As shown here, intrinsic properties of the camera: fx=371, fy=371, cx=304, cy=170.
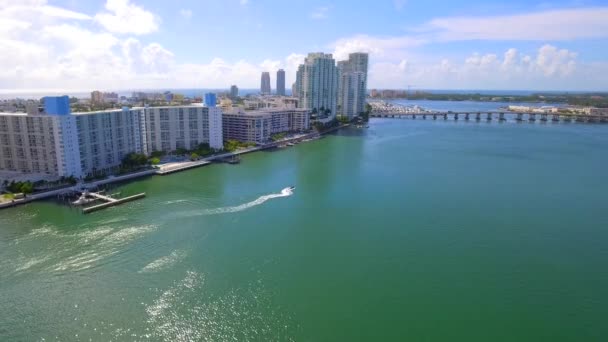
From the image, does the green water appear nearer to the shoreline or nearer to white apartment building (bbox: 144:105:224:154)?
the shoreline

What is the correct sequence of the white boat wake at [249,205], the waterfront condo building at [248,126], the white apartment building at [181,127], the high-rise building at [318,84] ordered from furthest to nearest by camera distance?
1. the high-rise building at [318,84]
2. the waterfront condo building at [248,126]
3. the white apartment building at [181,127]
4. the white boat wake at [249,205]

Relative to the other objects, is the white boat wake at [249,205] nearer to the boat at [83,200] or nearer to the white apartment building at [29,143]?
the boat at [83,200]

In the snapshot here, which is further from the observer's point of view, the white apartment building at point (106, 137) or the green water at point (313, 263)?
the white apartment building at point (106, 137)

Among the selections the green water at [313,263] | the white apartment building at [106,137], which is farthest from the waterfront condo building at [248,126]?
the green water at [313,263]

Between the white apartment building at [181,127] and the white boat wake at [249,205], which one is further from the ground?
the white apartment building at [181,127]

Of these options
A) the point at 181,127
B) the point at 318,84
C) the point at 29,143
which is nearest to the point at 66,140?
the point at 29,143

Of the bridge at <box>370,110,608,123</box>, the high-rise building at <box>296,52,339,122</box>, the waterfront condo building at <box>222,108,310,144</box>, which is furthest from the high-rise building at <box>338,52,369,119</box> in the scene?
the waterfront condo building at <box>222,108,310,144</box>

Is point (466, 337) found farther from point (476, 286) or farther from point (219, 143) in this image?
point (219, 143)

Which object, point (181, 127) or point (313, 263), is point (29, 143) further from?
point (313, 263)
